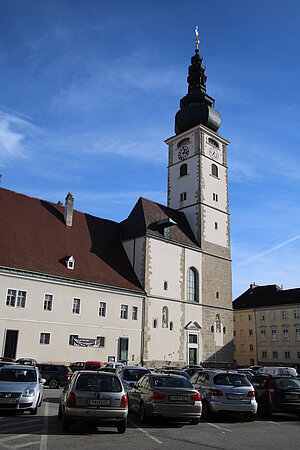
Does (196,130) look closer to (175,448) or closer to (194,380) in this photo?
(194,380)

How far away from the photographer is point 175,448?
7.92 m

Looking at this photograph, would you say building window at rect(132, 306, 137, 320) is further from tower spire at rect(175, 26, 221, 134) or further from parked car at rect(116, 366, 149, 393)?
tower spire at rect(175, 26, 221, 134)

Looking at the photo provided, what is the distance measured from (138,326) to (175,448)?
25.1 meters

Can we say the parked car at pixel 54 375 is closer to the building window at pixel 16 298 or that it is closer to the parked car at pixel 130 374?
the building window at pixel 16 298

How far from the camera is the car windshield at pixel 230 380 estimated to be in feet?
39.8

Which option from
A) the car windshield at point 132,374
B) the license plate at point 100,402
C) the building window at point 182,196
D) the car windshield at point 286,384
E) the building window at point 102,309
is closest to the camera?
the license plate at point 100,402

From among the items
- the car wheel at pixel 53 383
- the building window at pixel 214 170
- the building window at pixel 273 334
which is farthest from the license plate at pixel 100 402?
the building window at pixel 273 334

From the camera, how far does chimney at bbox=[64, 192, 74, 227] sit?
34.1m

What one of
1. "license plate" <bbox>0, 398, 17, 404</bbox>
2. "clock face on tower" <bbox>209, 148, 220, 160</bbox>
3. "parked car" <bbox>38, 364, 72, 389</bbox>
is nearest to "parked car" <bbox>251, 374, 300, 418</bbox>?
"license plate" <bbox>0, 398, 17, 404</bbox>

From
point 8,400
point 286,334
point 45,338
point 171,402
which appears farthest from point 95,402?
point 286,334

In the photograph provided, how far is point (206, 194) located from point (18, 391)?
33.9m

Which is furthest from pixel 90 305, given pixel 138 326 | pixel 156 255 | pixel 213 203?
pixel 213 203

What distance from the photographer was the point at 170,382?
11.3 metres

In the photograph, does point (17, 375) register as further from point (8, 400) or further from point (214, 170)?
point (214, 170)
